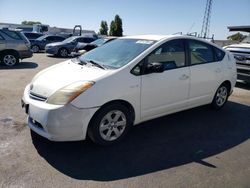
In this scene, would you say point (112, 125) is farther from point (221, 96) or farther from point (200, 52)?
point (221, 96)

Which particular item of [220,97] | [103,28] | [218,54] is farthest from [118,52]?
[103,28]

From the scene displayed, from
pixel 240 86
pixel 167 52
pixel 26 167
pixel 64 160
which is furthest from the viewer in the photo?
pixel 240 86

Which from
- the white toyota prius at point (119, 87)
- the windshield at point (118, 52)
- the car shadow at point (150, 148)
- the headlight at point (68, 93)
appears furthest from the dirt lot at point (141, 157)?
the windshield at point (118, 52)

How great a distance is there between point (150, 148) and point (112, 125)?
2.18 ft

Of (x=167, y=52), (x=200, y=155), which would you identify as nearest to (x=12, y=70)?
(x=167, y=52)

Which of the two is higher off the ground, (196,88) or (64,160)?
(196,88)

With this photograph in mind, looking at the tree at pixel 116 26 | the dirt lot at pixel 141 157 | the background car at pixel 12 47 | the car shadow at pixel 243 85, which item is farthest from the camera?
the tree at pixel 116 26

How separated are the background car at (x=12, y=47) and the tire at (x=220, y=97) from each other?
8949 millimetres

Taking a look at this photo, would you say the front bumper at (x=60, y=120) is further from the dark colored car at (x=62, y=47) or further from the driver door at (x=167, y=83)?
the dark colored car at (x=62, y=47)

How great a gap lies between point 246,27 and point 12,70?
897cm

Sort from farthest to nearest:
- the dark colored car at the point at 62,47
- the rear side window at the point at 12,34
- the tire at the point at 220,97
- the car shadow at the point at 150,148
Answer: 1. the dark colored car at the point at 62,47
2. the rear side window at the point at 12,34
3. the tire at the point at 220,97
4. the car shadow at the point at 150,148

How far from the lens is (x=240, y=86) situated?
368 inches

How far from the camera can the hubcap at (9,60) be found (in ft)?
38.8

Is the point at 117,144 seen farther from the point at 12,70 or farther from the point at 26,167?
the point at 12,70
